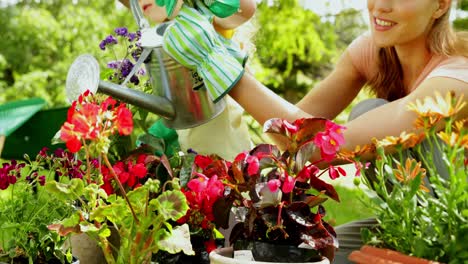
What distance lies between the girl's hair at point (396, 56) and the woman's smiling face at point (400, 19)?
1.7 inches

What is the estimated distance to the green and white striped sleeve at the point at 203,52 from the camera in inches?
67.2

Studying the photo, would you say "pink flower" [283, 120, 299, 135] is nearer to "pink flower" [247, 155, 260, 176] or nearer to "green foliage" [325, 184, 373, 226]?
"pink flower" [247, 155, 260, 176]

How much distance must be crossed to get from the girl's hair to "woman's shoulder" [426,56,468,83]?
1.4 inches

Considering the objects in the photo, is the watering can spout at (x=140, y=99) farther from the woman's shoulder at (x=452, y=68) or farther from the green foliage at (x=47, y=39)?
the green foliage at (x=47, y=39)

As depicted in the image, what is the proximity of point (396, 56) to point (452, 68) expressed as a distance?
310 mm

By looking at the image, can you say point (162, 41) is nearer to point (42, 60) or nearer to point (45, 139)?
point (45, 139)

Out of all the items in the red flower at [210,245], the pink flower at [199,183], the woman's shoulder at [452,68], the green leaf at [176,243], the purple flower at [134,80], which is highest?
the woman's shoulder at [452,68]

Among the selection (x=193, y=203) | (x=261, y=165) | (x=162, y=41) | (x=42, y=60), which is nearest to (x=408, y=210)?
(x=261, y=165)

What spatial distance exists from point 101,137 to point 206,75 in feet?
2.00

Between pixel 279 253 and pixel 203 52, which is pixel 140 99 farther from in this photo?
pixel 279 253

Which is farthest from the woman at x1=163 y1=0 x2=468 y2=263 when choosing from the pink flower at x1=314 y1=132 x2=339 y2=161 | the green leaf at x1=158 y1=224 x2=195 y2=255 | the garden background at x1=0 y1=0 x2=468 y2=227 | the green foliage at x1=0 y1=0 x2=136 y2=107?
the green foliage at x1=0 y1=0 x2=136 y2=107

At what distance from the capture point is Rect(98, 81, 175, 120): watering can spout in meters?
1.75

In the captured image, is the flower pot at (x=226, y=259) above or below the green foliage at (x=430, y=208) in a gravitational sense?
below

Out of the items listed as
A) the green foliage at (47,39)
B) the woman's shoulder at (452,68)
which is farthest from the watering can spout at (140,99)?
the green foliage at (47,39)
